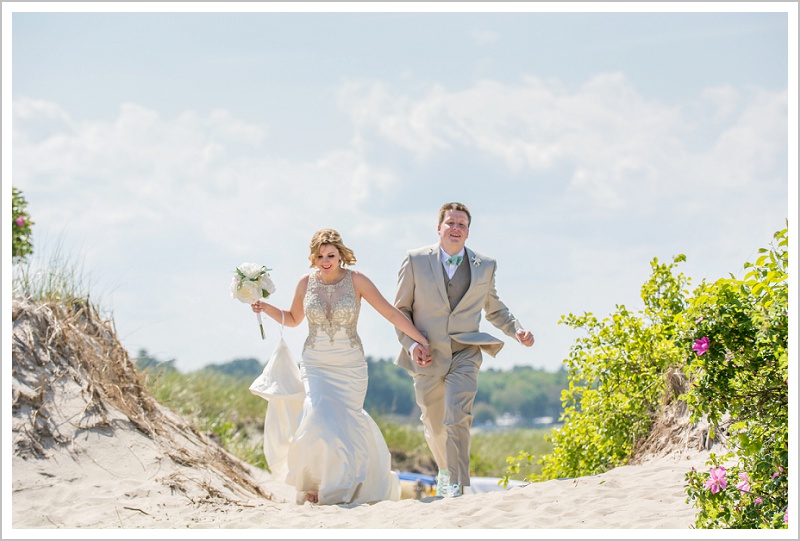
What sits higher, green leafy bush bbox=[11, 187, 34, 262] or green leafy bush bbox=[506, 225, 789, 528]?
green leafy bush bbox=[11, 187, 34, 262]

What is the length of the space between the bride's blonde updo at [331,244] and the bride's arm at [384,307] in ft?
0.50

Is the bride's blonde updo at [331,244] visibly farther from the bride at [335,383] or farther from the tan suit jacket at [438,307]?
the tan suit jacket at [438,307]

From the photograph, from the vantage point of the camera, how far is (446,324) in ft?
24.5

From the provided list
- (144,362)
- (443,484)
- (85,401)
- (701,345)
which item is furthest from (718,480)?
(144,362)

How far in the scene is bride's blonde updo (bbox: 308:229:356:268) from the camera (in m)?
7.45

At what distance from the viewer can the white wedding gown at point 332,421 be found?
7.27 metres

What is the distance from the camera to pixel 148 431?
823cm

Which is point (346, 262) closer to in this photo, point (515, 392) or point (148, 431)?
point (148, 431)

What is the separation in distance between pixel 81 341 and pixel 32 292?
800 mm

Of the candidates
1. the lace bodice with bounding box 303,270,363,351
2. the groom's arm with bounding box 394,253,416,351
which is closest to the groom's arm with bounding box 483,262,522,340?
the groom's arm with bounding box 394,253,416,351

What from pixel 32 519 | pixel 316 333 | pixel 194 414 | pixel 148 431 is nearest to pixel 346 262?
pixel 316 333

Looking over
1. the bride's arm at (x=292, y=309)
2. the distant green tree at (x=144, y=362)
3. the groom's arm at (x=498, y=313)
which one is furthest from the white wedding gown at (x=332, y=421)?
the distant green tree at (x=144, y=362)

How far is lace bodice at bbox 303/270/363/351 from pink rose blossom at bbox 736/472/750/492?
349 cm

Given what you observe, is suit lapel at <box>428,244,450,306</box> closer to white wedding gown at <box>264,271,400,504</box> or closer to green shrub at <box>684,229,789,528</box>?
white wedding gown at <box>264,271,400,504</box>
